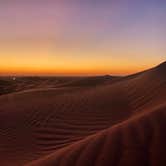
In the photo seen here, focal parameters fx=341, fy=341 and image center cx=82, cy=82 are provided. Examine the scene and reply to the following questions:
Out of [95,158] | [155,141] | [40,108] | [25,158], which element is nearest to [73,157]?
[95,158]

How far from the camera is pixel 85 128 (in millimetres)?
9555

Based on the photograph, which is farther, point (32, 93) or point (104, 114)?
point (32, 93)

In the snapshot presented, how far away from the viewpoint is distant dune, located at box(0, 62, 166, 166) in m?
5.08

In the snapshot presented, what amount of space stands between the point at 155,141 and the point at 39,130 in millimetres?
5346

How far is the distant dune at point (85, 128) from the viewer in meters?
5.08

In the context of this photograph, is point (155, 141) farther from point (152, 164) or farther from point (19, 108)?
point (19, 108)

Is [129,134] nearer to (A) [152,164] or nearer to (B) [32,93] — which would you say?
(A) [152,164]

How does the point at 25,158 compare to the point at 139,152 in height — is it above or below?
below

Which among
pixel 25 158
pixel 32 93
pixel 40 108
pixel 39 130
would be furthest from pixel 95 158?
pixel 32 93

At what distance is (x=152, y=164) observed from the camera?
4.43 meters

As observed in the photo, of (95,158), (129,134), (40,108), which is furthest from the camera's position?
(40,108)

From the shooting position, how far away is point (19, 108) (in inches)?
523

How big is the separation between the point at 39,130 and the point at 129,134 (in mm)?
4555

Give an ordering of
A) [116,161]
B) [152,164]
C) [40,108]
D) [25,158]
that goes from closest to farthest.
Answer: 1. [152,164]
2. [116,161]
3. [25,158]
4. [40,108]
